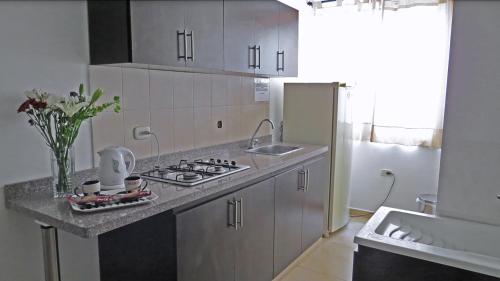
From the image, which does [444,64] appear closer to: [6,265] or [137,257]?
[137,257]

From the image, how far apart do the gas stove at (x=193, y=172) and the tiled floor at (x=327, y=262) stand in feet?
3.04

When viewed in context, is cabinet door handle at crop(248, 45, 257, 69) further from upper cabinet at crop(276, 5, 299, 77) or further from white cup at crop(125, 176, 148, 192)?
white cup at crop(125, 176, 148, 192)

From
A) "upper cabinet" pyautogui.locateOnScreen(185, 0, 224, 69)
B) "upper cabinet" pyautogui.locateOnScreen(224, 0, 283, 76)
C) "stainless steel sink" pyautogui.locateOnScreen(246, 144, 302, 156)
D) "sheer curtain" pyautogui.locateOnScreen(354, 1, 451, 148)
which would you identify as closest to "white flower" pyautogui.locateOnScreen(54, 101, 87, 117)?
"upper cabinet" pyautogui.locateOnScreen(185, 0, 224, 69)

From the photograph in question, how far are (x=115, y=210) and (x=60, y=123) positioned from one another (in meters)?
0.46

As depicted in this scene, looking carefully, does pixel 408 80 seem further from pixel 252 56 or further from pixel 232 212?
pixel 232 212

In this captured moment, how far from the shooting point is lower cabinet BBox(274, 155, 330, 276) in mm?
2307

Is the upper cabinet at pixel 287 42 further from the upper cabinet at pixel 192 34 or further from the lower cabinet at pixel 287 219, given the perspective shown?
the lower cabinet at pixel 287 219

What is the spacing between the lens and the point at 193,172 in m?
1.88

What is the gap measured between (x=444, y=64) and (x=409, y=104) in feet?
1.44

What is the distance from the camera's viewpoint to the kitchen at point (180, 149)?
1.43 meters

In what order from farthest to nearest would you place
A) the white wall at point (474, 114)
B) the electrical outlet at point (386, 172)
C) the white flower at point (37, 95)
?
the electrical outlet at point (386, 172)
the white wall at point (474, 114)
the white flower at point (37, 95)

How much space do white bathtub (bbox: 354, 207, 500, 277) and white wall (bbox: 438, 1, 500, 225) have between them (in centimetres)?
10

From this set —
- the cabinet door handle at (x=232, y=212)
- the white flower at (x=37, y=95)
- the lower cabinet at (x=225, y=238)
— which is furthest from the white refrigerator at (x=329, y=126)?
the white flower at (x=37, y=95)

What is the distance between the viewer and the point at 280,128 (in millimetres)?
3475
